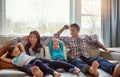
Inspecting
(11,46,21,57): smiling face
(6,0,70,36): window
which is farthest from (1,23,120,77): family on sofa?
(6,0,70,36): window

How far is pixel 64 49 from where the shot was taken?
11.2 ft

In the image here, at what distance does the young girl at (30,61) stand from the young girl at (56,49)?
27 cm

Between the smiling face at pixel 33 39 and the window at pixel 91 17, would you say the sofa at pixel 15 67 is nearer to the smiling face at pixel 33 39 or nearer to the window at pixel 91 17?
the smiling face at pixel 33 39

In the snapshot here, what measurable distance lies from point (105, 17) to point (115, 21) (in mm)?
219

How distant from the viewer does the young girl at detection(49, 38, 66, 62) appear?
323cm

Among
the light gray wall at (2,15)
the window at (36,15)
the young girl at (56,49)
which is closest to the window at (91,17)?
the window at (36,15)

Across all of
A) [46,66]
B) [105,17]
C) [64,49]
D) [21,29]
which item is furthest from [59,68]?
[105,17]

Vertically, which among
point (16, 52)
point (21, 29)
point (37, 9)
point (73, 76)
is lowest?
point (73, 76)

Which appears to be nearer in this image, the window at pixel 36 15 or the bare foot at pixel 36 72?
the bare foot at pixel 36 72

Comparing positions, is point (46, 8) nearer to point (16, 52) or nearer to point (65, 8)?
point (65, 8)

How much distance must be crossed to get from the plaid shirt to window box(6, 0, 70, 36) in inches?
24.3

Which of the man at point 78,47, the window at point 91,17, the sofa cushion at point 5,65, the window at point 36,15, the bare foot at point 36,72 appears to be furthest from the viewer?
the window at point 91,17

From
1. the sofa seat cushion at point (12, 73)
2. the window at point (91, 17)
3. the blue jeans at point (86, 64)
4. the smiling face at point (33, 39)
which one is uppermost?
the window at point (91, 17)

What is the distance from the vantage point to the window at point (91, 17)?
13.9ft
